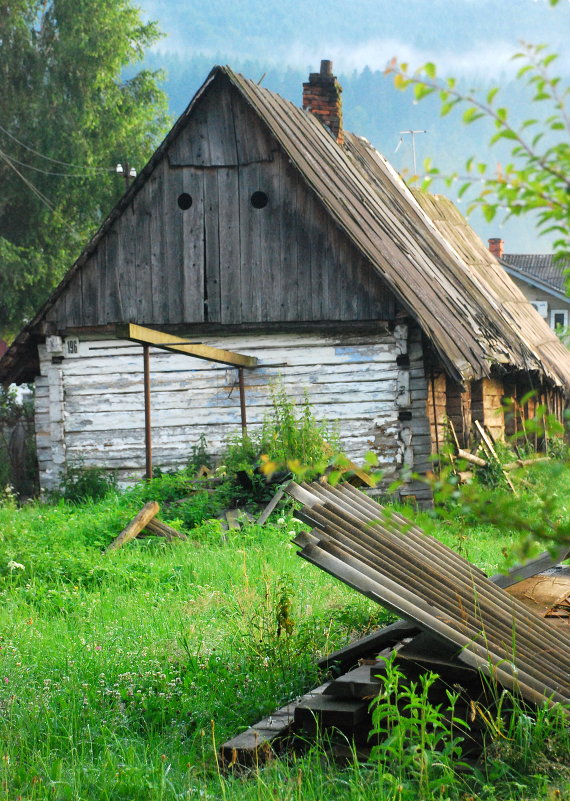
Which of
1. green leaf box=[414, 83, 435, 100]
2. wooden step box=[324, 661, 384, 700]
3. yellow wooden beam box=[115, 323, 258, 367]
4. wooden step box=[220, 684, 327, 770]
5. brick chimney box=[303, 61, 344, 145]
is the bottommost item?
wooden step box=[220, 684, 327, 770]

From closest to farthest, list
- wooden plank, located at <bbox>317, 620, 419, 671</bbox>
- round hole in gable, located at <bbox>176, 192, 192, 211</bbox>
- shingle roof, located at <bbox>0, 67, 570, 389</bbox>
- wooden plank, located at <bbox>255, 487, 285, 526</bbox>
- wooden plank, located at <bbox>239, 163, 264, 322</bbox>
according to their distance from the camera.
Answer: wooden plank, located at <bbox>317, 620, 419, 671</bbox> → wooden plank, located at <bbox>255, 487, 285, 526</bbox> → shingle roof, located at <bbox>0, 67, 570, 389</bbox> → wooden plank, located at <bbox>239, 163, 264, 322</bbox> → round hole in gable, located at <bbox>176, 192, 192, 211</bbox>

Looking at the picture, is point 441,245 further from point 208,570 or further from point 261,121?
point 208,570

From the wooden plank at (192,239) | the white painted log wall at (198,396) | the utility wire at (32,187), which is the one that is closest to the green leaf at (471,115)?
the white painted log wall at (198,396)

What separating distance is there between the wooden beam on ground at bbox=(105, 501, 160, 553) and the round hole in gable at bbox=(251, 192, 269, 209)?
18.6 ft

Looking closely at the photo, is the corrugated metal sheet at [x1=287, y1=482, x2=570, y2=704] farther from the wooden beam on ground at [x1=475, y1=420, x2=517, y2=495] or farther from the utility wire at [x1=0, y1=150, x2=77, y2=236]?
the utility wire at [x1=0, y1=150, x2=77, y2=236]

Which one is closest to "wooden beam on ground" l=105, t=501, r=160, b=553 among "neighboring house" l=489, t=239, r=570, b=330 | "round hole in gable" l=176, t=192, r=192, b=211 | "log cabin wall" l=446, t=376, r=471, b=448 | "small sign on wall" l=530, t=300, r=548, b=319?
"round hole in gable" l=176, t=192, r=192, b=211

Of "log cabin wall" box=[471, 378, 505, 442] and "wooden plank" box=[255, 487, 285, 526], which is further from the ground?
"log cabin wall" box=[471, 378, 505, 442]

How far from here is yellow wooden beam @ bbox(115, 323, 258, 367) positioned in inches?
425

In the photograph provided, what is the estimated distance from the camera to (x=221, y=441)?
47.3 feet

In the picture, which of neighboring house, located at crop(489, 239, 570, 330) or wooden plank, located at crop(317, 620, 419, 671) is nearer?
wooden plank, located at crop(317, 620, 419, 671)

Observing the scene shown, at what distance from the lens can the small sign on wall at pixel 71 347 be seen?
586 inches

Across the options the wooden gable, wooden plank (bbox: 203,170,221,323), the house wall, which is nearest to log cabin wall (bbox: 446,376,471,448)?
the wooden gable

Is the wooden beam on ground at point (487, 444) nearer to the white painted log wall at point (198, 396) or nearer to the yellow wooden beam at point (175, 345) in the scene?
the white painted log wall at point (198, 396)

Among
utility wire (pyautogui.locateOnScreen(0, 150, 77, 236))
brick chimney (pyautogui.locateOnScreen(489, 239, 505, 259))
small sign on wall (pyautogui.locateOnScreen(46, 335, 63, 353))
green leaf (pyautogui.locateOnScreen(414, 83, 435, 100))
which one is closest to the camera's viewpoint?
green leaf (pyautogui.locateOnScreen(414, 83, 435, 100))
